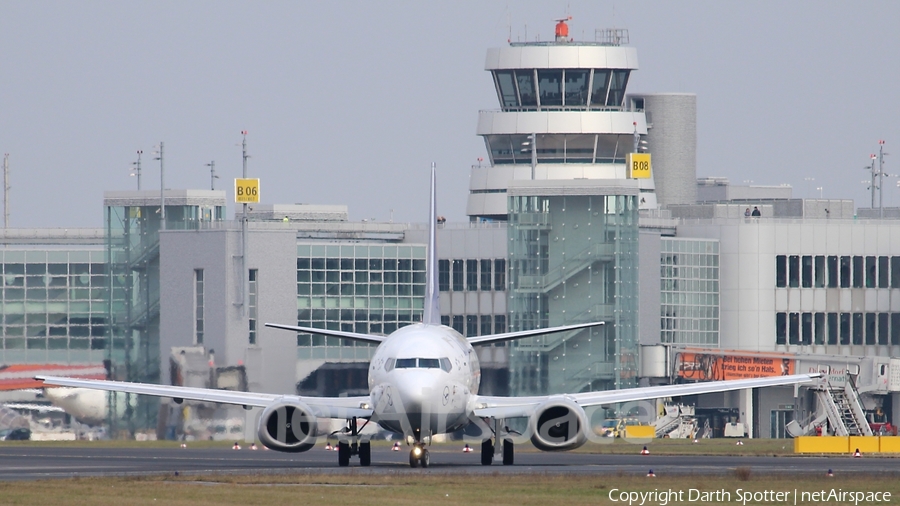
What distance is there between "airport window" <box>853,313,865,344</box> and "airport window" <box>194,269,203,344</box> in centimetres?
4928

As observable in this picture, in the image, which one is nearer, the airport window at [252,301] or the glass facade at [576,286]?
the glass facade at [576,286]

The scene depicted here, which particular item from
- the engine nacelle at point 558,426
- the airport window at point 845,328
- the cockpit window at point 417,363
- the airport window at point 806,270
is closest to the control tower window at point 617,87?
the airport window at point 806,270

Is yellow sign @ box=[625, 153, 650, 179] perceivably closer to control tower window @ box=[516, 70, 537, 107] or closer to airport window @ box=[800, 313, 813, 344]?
control tower window @ box=[516, 70, 537, 107]

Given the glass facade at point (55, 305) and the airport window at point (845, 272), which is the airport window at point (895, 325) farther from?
the glass facade at point (55, 305)

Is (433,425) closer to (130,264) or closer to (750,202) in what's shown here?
(130,264)

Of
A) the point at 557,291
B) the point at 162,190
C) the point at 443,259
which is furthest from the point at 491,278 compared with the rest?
the point at 162,190

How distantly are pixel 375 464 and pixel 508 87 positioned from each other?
3791 inches

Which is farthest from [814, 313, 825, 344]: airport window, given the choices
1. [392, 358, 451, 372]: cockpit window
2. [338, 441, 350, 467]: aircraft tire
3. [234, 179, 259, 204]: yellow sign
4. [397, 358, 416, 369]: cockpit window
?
[397, 358, 416, 369]: cockpit window

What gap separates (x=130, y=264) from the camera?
113312mm

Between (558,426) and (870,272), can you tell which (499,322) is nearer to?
(870,272)

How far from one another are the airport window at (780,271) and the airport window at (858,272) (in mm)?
5747

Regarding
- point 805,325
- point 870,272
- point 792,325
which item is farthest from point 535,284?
point 870,272

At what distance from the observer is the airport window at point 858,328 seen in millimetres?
122875

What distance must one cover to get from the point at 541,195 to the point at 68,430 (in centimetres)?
3145
